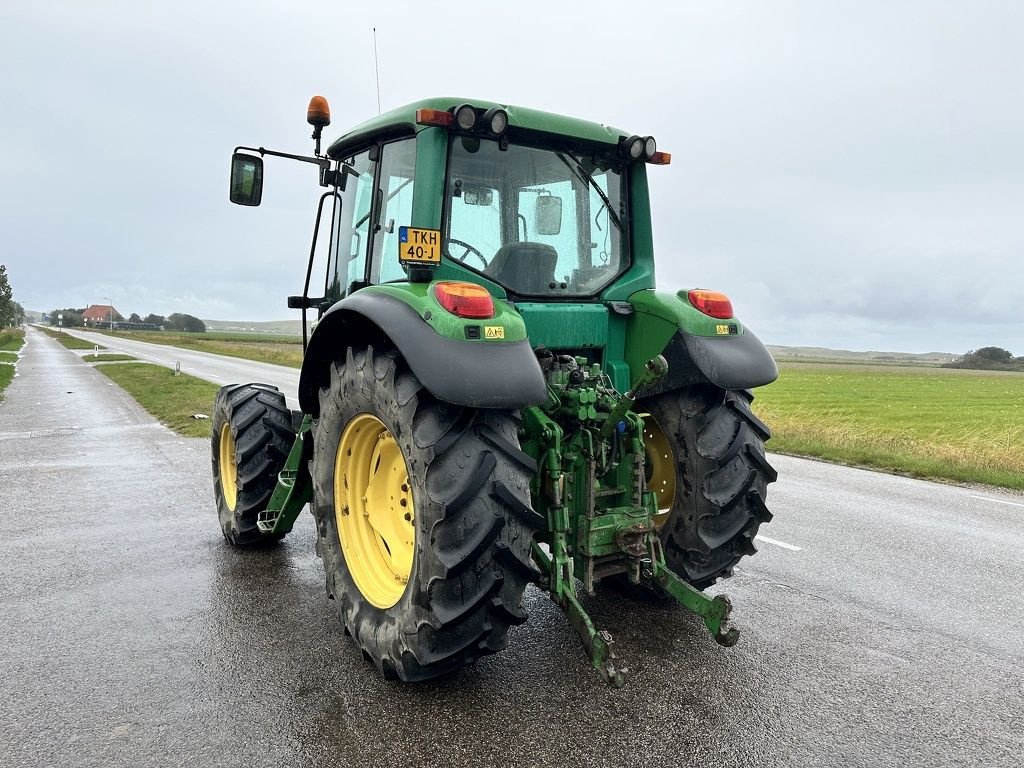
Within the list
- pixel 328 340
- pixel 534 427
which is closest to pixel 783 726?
pixel 534 427

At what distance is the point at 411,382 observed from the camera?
2.87 m

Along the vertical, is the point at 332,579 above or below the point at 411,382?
below

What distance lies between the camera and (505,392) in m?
2.71

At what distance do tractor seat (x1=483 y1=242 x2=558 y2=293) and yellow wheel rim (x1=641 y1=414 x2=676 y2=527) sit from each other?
3.01ft

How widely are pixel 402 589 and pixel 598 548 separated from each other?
92cm

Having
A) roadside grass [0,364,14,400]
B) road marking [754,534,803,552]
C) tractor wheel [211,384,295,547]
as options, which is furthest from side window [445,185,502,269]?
roadside grass [0,364,14,400]

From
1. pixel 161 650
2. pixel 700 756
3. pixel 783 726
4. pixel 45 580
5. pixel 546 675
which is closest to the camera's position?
pixel 700 756

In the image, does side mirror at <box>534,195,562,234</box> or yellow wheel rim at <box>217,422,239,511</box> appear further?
yellow wheel rim at <box>217,422,239,511</box>

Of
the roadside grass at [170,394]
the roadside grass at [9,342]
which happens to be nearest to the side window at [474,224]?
the roadside grass at [170,394]

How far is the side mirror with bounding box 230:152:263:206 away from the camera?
4.24 m

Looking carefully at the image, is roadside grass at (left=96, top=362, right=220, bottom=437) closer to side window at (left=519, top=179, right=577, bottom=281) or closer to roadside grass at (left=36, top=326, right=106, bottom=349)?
side window at (left=519, top=179, right=577, bottom=281)

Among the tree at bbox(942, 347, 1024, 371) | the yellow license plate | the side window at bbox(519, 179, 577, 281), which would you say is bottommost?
the tree at bbox(942, 347, 1024, 371)

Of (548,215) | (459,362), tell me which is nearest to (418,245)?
(459,362)

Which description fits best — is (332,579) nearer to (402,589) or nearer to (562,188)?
(402,589)
